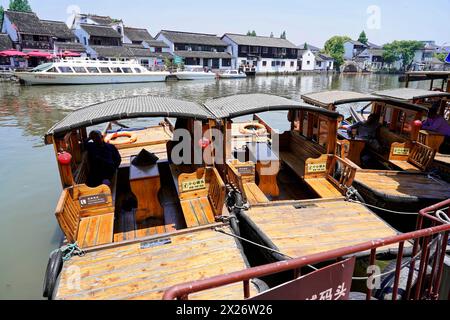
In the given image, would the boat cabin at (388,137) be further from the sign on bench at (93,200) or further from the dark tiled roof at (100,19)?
the dark tiled roof at (100,19)

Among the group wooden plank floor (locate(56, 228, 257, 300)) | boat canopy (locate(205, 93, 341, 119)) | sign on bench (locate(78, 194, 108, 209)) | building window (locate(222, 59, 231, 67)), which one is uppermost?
building window (locate(222, 59, 231, 67))

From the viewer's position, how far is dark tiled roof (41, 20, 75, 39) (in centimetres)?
4958

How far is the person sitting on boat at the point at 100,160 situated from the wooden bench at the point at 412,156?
27.4 ft

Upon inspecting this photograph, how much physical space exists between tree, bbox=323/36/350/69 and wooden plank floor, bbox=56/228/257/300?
282 feet

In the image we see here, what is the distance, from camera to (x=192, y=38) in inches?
2509

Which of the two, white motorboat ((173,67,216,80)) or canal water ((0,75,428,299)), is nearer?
canal water ((0,75,428,299))

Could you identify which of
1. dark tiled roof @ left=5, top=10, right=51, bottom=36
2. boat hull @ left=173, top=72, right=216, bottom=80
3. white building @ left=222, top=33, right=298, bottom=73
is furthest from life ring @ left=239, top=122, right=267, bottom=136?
white building @ left=222, top=33, right=298, bottom=73

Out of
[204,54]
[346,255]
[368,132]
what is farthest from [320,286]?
[204,54]

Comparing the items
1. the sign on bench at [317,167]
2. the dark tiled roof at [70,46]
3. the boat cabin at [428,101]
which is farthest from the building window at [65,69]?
the sign on bench at [317,167]

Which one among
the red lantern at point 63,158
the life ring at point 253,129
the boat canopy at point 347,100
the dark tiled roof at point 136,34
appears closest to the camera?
the red lantern at point 63,158

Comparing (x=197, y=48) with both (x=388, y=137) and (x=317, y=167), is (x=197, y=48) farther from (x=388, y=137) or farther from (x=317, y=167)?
(x=317, y=167)

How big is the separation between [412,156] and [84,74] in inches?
1572

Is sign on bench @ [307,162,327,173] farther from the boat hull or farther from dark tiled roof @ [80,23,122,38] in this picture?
dark tiled roof @ [80,23,122,38]

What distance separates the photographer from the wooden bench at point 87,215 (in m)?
5.45
